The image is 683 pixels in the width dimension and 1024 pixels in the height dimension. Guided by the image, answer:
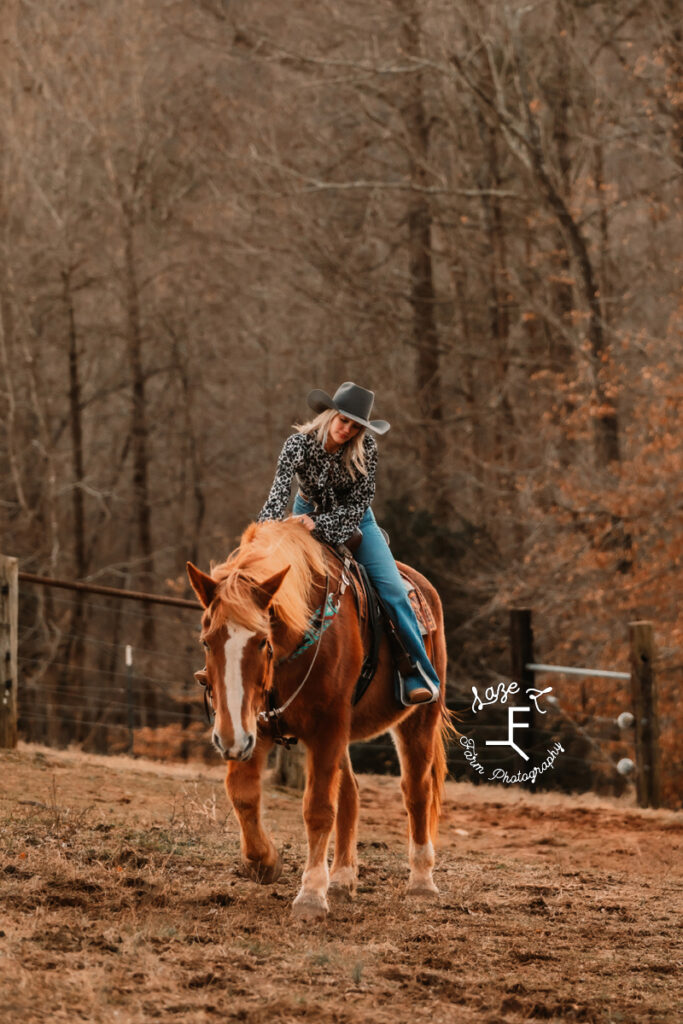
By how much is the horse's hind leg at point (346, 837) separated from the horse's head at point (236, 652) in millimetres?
1357

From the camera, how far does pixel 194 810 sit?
758cm

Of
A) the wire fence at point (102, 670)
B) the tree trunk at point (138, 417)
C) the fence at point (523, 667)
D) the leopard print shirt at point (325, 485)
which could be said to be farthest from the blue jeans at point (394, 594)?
the tree trunk at point (138, 417)

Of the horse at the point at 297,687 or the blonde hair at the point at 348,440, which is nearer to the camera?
the horse at the point at 297,687

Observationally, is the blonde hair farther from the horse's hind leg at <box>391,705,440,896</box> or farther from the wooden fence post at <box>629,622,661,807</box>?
the wooden fence post at <box>629,622,661,807</box>

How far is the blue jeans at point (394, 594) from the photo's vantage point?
583cm

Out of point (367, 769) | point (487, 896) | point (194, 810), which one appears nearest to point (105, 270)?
point (367, 769)

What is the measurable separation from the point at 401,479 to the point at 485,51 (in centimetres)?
788

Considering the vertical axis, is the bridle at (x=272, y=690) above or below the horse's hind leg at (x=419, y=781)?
above

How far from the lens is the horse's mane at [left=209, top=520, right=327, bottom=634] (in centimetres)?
466

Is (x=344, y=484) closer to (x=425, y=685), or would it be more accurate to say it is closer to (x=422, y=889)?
(x=425, y=685)

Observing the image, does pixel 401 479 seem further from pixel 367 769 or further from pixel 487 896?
pixel 487 896

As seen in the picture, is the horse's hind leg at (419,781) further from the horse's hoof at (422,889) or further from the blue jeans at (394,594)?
the blue jeans at (394,594)

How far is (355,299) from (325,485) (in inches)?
697

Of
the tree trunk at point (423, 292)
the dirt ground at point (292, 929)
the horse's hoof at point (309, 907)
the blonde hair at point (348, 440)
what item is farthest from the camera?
the tree trunk at point (423, 292)
